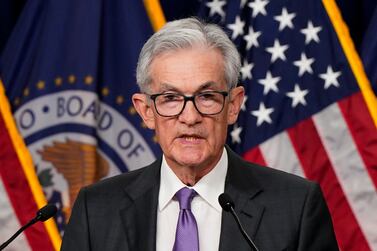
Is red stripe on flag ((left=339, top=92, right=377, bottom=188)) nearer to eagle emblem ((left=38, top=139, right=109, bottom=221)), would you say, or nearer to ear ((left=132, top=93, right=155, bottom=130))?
eagle emblem ((left=38, top=139, right=109, bottom=221))

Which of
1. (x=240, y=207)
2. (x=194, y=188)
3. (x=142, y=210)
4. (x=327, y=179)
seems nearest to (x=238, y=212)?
(x=240, y=207)

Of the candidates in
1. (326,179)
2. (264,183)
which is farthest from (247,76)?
(264,183)

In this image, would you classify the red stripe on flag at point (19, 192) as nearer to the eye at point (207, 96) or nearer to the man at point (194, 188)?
the man at point (194, 188)

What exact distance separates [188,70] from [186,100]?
0.24ft

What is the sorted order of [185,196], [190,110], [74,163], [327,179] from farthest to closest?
[74,163] → [327,179] → [185,196] → [190,110]

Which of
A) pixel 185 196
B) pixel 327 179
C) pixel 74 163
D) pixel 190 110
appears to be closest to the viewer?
pixel 190 110

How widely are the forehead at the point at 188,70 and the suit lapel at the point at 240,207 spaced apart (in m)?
0.24

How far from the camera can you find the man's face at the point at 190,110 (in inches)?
Answer: 71.7

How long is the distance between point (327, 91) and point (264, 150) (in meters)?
0.35

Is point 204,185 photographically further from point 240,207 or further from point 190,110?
point 190,110

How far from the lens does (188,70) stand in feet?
5.99

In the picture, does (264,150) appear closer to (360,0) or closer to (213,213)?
(360,0)

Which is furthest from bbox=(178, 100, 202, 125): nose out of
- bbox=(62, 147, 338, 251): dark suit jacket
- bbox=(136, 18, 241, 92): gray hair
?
bbox=(62, 147, 338, 251): dark suit jacket

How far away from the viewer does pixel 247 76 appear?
323 cm
